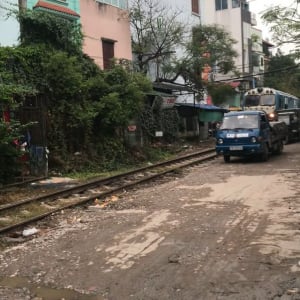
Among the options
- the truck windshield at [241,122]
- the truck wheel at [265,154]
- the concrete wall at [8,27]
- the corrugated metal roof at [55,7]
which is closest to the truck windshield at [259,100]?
the truck windshield at [241,122]

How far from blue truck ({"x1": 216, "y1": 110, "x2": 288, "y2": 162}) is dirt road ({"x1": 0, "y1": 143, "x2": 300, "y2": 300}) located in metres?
7.09

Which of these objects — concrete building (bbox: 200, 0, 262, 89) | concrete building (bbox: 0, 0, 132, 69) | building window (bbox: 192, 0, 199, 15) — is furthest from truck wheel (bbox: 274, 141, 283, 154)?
concrete building (bbox: 200, 0, 262, 89)

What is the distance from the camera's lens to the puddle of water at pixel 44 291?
545 centimetres

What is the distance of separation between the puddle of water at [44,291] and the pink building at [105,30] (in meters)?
20.1

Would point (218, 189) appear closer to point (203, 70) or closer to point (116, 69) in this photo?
point (116, 69)

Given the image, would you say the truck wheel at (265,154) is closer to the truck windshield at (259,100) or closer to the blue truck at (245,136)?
the blue truck at (245,136)

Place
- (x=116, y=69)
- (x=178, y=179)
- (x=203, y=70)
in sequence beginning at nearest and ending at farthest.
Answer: (x=178, y=179) → (x=116, y=69) → (x=203, y=70)

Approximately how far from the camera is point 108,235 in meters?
8.16

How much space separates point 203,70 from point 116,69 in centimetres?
1398

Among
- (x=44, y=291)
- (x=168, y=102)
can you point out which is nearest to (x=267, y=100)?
(x=168, y=102)

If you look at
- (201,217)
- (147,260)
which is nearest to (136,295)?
(147,260)

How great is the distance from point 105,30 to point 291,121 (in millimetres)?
12486

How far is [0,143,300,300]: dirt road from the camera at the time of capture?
5574 millimetres

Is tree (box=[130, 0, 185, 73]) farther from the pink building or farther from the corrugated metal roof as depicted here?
the corrugated metal roof
